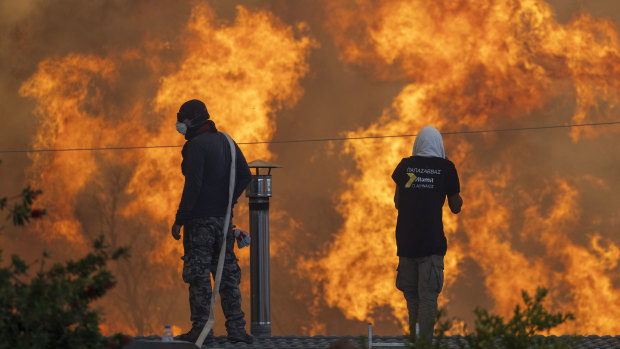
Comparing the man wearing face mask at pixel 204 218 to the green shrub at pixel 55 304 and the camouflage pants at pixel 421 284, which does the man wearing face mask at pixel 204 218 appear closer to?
the camouflage pants at pixel 421 284

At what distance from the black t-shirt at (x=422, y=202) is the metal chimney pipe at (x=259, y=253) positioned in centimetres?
320

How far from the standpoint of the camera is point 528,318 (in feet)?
16.8

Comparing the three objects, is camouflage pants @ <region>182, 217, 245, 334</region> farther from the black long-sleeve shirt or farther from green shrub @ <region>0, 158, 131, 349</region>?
green shrub @ <region>0, 158, 131, 349</region>

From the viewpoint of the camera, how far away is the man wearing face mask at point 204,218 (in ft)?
29.3

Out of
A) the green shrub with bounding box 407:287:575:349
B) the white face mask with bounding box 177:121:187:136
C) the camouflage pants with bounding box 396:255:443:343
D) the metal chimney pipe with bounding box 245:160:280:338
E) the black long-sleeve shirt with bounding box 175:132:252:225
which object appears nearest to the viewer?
the green shrub with bounding box 407:287:575:349

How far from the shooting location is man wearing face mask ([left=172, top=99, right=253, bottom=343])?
29.3ft

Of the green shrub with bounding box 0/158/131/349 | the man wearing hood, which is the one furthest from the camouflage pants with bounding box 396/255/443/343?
the green shrub with bounding box 0/158/131/349

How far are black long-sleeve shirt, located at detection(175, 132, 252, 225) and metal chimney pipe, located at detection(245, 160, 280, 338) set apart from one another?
1748 millimetres

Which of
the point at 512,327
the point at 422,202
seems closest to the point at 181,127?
the point at 422,202

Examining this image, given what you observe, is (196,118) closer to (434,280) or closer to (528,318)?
(434,280)

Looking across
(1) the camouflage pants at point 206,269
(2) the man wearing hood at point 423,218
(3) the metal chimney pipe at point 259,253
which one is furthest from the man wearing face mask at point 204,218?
(2) the man wearing hood at point 423,218

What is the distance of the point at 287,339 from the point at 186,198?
2.21 meters

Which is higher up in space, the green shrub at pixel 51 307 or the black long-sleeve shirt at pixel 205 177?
the black long-sleeve shirt at pixel 205 177

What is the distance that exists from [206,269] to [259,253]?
76.1 inches
